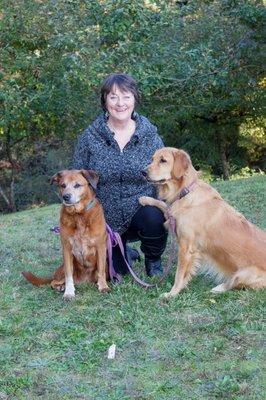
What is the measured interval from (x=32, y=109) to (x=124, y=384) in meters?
10.2

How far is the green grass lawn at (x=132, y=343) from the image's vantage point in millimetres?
2934

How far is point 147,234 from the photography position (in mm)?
4867

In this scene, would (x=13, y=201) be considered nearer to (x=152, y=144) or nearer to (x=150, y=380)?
(x=152, y=144)

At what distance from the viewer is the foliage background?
973cm

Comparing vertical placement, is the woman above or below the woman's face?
below

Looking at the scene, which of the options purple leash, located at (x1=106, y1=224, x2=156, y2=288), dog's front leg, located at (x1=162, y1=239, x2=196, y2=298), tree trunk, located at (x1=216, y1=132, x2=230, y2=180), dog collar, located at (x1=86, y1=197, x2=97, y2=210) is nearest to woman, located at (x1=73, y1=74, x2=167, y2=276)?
purple leash, located at (x1=106, y1=224, x2=156, y2=288)

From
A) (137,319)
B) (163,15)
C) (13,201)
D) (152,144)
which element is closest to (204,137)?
(13,201)

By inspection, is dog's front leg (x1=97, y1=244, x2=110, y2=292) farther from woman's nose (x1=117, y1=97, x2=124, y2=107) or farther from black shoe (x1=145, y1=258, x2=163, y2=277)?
woman's nose (x1=117, y1=97, x2=124, y2=107)

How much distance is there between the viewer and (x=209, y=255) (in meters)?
4.43

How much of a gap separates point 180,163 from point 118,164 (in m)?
0.58

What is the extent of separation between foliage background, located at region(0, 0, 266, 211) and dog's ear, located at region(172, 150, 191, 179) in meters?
5.36

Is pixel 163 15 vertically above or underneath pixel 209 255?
above

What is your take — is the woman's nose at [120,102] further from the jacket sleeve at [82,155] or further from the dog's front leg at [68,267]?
the dog's front leg at [68,267]

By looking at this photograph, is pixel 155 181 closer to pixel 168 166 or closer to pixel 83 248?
pixel 168 166
